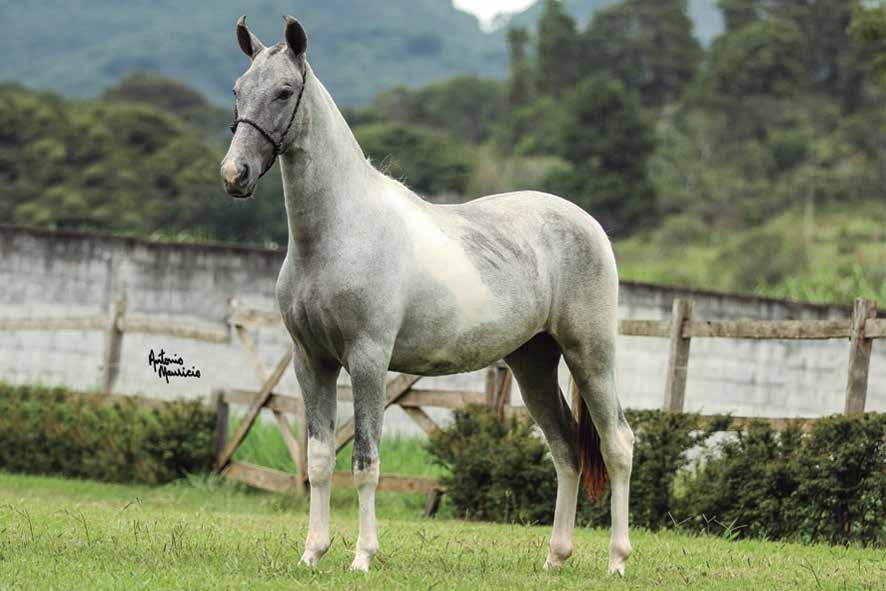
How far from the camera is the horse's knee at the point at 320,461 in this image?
20.9 feet

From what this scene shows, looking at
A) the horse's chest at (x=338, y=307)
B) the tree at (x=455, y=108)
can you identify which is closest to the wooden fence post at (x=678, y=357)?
the horse's chest at (x=338, y=307)

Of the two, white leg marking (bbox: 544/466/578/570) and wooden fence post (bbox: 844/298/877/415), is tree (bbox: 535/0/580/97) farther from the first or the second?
white leg marking (bbox: 544/466/578/570)

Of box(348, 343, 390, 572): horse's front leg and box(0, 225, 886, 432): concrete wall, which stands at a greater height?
box(0, 225, 886, 432): concrete wall

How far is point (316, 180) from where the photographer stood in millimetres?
6293

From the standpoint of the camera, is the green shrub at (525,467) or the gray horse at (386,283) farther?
the green shrub at (525,467)

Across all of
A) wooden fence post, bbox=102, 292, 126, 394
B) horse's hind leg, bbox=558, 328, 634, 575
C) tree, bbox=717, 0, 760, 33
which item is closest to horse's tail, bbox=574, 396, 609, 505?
horse's hind leg, bbox=558, 328, 634, 575

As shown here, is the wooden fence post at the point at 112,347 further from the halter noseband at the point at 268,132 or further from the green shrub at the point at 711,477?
the halter noseband at the point at 268,132

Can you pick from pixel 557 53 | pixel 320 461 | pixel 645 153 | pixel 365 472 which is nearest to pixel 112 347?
pixel 320 461

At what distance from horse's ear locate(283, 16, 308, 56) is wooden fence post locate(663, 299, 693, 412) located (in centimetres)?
548

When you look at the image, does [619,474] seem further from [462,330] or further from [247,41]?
[247,41]

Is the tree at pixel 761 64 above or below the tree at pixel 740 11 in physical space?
below

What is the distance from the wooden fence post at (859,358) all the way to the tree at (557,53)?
74.8 metres

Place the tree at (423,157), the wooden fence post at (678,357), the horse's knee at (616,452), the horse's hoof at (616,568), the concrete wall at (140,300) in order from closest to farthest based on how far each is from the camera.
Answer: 1. the horse's hoof at (616,568)
2. the horse's knee at (616,452)
3. the wooden fence post at (678,357)
4. the concrete wall at (140,300)
5. the tree at (423,157)

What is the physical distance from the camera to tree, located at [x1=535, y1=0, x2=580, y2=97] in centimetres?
8381
